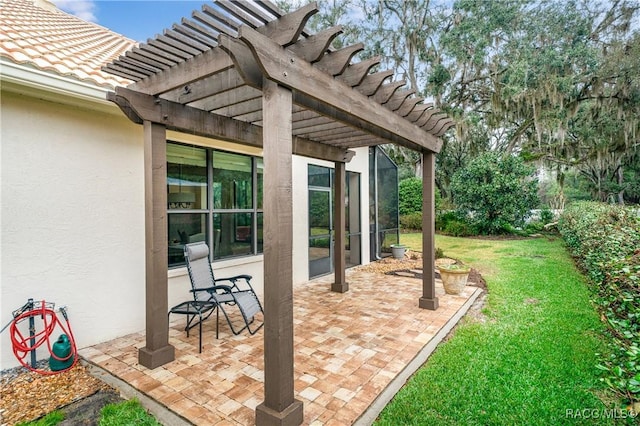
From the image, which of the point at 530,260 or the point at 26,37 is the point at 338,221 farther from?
the point at 530,260

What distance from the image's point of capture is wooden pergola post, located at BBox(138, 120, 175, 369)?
3074 millimetres

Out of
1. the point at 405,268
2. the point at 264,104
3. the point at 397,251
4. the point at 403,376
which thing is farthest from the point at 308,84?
the point at 397,251

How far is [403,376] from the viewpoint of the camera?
296 centimetres

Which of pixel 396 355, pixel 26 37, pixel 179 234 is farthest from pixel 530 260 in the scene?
pixel 26 37

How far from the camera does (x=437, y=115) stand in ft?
15.3

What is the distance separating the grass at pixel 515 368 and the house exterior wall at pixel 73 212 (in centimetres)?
326

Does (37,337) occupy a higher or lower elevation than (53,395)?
higher

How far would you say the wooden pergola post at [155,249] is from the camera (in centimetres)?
307

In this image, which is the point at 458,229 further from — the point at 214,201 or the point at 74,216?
the point at 74,216

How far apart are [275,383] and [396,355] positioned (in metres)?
1.61

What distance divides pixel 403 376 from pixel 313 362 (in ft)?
2.80

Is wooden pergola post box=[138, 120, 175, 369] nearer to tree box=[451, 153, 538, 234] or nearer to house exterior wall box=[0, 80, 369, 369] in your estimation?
house exterior wall box=[0, 80, 369, 369]

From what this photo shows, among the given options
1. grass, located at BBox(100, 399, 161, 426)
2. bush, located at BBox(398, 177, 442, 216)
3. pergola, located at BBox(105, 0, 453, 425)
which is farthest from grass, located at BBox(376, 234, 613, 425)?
bush, located at BBox(398, 177, 442, 216)

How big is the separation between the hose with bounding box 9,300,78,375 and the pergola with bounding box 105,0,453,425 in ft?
2.53
